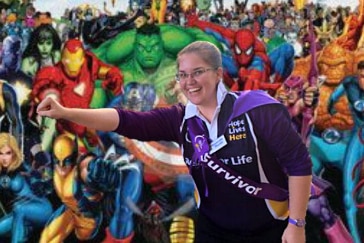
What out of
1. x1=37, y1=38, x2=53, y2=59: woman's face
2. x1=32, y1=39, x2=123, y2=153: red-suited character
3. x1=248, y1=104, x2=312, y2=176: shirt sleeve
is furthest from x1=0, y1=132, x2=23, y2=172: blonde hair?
x1=248, y1=104, x2=312, y2=176: shirt sleeve

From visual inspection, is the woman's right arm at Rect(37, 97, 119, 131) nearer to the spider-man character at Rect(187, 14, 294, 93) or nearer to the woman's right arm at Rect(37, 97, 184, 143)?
the woman's right arm at Rect(37, 97, 184, 143)

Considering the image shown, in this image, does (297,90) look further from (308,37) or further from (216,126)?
(216,126)

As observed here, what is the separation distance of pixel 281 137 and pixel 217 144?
0.26 m

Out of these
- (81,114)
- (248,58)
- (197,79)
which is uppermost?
(197,79)

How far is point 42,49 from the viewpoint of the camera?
4754 mm

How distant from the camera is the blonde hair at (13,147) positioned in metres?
4.78

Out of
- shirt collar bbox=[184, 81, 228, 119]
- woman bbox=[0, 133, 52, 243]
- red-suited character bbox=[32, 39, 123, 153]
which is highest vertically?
shirt collar bbox=[184, 81, 228, 119]

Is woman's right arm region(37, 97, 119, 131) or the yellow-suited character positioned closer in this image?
woman's right arm region(37, 97, 119, 131)

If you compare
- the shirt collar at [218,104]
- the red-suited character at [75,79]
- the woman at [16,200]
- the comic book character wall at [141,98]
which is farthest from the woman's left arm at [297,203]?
the woman at [16,200]

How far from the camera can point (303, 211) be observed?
2326 mm

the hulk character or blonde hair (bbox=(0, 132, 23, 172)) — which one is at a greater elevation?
the hulk character

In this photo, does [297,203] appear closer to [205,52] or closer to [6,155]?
[205,52]

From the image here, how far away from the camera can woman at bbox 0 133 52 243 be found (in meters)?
4.78

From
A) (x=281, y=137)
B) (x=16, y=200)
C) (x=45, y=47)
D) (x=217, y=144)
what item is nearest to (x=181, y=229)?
(x=16, y=200)
